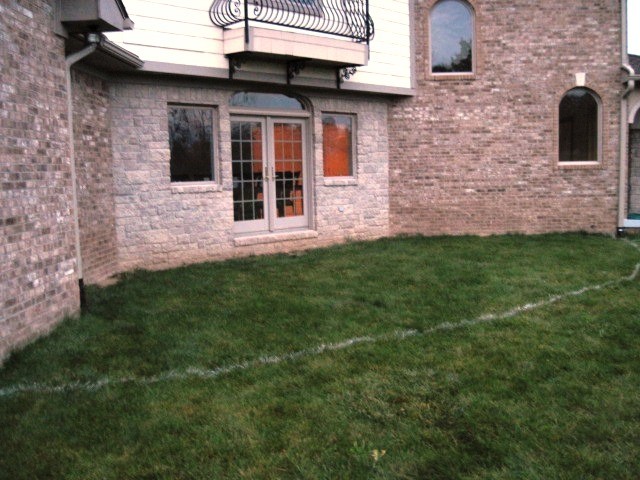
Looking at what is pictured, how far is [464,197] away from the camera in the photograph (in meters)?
13.5

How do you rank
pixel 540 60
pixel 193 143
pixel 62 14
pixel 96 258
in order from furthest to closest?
pixel 540 60 < pixel 193 143 < pixel 96 258 < pixel 62 14

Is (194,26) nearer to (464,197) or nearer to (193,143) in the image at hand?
(193,143)

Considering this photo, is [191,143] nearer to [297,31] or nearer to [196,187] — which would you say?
[196,187]

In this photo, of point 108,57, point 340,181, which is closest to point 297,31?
point 340,181

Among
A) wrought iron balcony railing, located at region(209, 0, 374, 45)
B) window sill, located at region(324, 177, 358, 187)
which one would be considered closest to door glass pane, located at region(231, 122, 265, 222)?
window sill, located at region(324, 177, 358, 187)

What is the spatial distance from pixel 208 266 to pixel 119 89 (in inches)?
112

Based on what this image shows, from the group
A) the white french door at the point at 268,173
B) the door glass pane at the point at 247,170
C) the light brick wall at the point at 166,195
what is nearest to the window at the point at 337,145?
the light brick wall at the point at 166,195

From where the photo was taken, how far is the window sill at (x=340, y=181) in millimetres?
12352

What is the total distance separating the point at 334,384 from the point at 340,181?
8002 mm

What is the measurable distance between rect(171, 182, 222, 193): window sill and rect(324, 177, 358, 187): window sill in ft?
8.02

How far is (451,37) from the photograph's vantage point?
1354 centimetres

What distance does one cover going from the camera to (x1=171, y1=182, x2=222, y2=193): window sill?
1017cm

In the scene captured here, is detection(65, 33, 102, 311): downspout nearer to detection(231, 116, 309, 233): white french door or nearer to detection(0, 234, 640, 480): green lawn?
detection(0, 234, 640, 480): green lawn

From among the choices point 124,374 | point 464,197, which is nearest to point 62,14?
point 124,374
